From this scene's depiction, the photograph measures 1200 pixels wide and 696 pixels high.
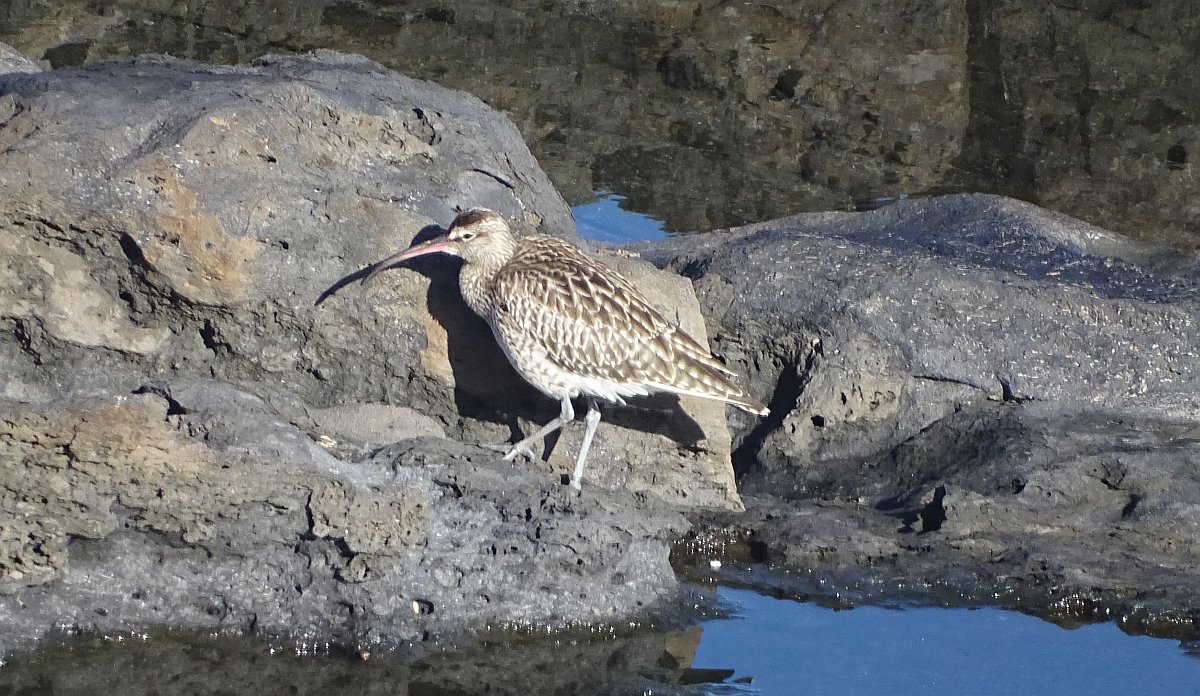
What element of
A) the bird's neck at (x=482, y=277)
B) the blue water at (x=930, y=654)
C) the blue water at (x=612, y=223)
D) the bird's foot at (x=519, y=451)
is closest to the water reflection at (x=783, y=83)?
the blue water at (x=612, y=223)

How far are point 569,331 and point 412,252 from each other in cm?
90

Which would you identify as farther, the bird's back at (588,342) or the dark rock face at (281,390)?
the bird's back at (588,342)

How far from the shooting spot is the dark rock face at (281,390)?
6266 mm

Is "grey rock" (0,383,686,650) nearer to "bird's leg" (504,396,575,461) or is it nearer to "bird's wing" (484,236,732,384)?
"bird's leg" (504,396,575,461)

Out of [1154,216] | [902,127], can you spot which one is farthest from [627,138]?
[1154,216]

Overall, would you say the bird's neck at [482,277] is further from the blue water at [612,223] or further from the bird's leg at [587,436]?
the blue water at [612,223]

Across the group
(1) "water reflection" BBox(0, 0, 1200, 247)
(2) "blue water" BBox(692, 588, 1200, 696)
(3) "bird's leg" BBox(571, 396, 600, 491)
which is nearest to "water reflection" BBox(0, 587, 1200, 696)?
(2) "blue water" BBox(692, 588, 1200, 696)

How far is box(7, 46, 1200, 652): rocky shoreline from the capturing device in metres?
6.29

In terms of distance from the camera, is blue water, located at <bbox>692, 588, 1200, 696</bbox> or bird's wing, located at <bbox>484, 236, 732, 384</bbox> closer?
blue water, located at <bbox>692, 588, 1200, 696</bbox>

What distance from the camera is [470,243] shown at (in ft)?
24.5

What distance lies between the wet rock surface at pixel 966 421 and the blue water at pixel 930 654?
152 millimetres

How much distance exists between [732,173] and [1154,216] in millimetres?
3862

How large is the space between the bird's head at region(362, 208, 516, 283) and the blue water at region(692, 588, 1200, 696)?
2.14m

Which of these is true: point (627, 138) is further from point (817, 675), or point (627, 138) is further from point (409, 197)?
point (817, 675)
